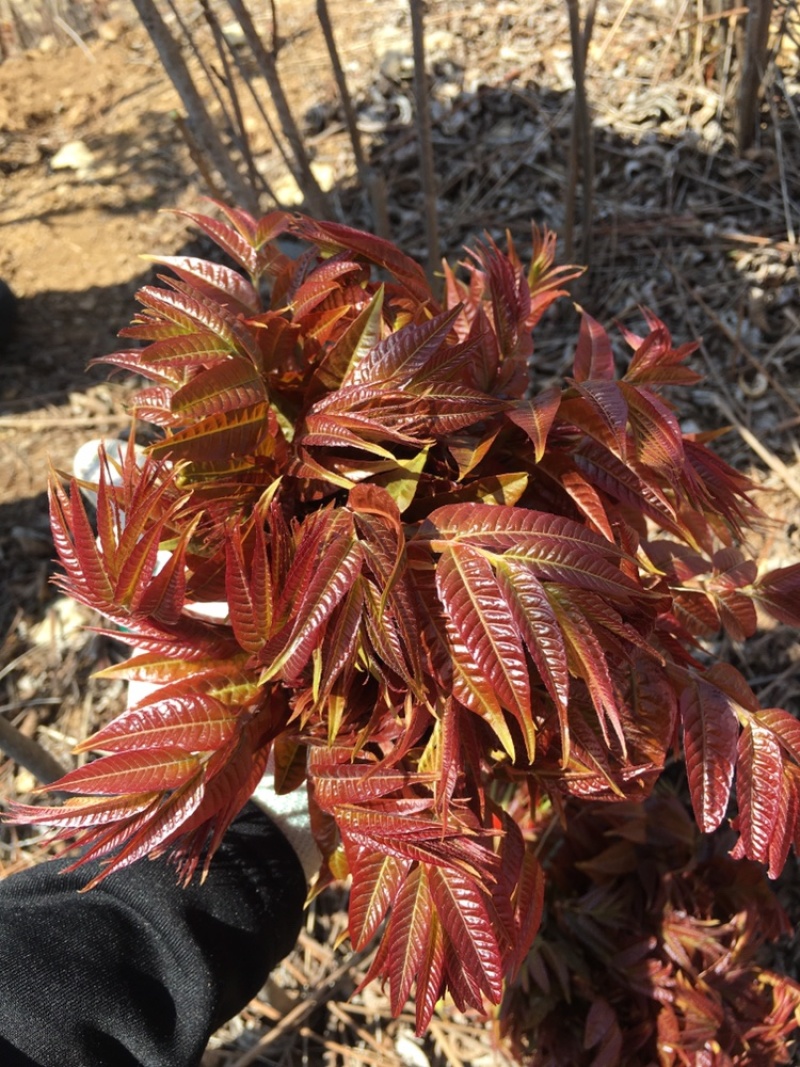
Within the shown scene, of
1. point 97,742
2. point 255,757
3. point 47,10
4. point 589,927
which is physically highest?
point 47,10

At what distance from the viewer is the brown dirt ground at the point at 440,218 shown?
6.75 ft

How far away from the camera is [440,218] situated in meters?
2.78

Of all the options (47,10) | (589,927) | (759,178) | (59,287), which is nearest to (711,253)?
(759,178)

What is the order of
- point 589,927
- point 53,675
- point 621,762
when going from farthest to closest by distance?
point 53,675 → point 589,927 → point 621,762

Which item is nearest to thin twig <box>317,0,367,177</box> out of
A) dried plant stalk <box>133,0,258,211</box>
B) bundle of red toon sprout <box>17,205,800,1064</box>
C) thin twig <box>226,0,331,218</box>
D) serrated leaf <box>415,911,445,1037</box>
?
thin twig <box>226,0,331,218</box>

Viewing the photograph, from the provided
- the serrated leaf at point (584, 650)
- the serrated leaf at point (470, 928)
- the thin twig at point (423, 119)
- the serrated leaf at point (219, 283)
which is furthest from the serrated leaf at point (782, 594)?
the thin twig at point (423, 119)

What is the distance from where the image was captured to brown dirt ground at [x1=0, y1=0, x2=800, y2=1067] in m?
2.06

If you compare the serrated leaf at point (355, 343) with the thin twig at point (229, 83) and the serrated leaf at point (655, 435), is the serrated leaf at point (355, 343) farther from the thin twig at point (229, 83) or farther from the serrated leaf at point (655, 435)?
the thin twig at point (229, 83)

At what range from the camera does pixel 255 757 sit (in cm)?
98

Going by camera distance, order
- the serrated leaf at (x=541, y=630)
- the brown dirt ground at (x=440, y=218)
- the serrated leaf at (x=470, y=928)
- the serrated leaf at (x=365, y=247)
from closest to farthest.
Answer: the serrated leaf at (x=541, y=630), the serrated leaf at (x=470, y=928), the serrated leaf at (x=365, y=247), the brown dirt ground at (x=440, y=218)

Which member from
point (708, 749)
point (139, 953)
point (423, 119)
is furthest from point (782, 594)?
point (423, 119)

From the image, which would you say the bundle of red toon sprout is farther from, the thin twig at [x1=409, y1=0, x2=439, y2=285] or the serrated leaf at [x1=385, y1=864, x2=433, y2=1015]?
the thin twig at [x1=409, y1=0, x2=439, y2=285]

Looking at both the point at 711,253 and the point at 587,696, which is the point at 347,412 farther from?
the point at 711,253

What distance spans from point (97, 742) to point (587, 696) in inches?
21.7
